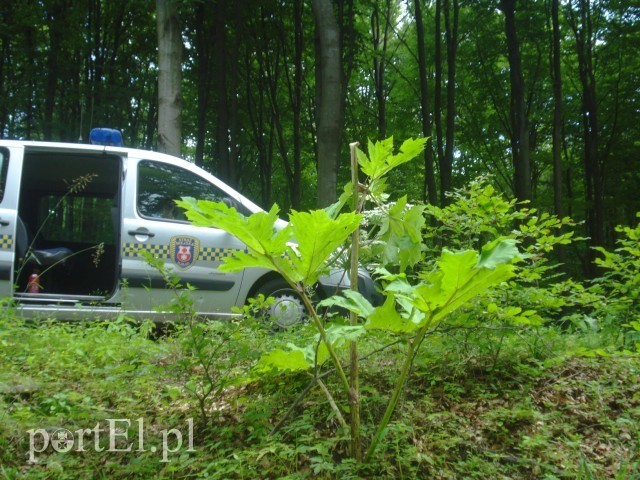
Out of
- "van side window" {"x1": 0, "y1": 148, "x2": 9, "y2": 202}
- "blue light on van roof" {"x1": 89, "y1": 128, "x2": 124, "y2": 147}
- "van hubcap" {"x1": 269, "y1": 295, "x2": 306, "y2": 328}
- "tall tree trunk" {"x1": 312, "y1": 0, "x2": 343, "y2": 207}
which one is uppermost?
"tall tree trunk" {"x1": 312, "y1": 0, "x2": 343, "y2": 207}

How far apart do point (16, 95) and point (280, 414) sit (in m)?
16.6

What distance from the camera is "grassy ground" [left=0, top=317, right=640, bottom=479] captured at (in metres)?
1.98

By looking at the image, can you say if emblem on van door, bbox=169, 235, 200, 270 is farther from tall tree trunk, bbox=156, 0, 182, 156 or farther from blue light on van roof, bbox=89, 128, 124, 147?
tall tree trunk, bbox=156, 0, 182, 156

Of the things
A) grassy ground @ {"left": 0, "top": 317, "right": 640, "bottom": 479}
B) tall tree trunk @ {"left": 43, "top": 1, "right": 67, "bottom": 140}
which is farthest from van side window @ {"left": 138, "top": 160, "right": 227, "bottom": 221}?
tall tree trunk @ {"left": 43, "top": 1, "right": 67, "bottom": 140}

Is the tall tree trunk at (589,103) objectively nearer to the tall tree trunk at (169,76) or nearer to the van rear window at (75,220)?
the tall tree trunk at (169,76)

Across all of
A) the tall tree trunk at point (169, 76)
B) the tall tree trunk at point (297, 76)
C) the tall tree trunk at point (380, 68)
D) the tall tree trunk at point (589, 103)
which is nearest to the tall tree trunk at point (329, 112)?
the tall tree trunk at point (169, 76)

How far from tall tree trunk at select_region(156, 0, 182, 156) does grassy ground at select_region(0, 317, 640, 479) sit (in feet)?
20.4

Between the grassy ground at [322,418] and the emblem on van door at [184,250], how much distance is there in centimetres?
198

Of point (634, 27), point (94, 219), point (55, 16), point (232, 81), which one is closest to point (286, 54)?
point (232, 81)

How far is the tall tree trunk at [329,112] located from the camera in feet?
27.1

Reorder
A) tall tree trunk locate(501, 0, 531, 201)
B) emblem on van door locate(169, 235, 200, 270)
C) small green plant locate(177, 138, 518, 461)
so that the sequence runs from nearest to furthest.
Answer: small green plant locate(177, 138, 518, 461)
emblem on van door locate(169, 235, 200, 270)
tall tree trunk locate(501, 0, 531, 201)

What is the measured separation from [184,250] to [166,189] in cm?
73

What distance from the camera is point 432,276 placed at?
61.0 inches

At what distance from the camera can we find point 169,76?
8961 mm
